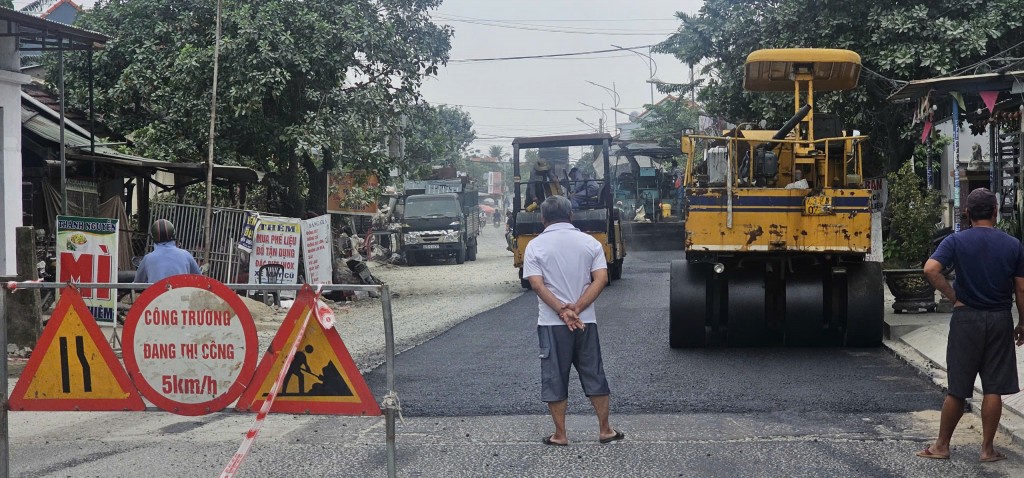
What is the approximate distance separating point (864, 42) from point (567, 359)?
1674 cm

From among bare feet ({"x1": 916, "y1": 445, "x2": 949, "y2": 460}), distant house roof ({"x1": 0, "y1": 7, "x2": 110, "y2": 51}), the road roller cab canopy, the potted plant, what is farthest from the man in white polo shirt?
the potted plant

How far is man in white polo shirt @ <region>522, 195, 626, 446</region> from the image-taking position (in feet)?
23.3

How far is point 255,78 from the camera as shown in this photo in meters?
18.9

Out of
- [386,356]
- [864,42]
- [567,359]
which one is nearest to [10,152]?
[567,359]

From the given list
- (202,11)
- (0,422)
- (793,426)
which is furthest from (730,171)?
(202,11)

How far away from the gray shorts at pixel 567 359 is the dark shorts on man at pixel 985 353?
2102mm

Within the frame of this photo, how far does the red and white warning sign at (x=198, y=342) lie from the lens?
5777 millimetres

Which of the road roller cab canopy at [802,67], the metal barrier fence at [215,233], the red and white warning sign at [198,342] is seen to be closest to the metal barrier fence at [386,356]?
the red and white warning sign at [198,342]

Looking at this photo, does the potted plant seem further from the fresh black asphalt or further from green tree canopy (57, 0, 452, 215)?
green tree canopy (57, 0, 452, 215)

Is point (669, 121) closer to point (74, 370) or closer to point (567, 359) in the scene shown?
point (567, 359)

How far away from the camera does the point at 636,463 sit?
6500 millimetres

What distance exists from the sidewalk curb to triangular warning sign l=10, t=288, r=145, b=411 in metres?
5.22

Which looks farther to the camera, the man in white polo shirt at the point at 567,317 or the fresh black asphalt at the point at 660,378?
the fresh black asphalt at the point at 660,378

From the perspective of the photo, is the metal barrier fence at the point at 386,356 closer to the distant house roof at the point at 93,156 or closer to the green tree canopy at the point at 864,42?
the distant house roof at the point at 93,156
